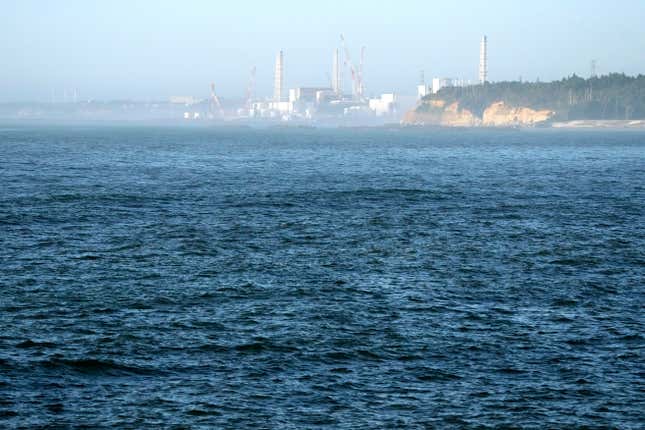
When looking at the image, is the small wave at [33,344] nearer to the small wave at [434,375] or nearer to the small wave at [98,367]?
the small wave at [98,367]

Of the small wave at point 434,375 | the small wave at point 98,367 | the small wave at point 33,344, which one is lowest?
the small wave at point 434,375

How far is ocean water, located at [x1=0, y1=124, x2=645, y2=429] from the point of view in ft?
76.5

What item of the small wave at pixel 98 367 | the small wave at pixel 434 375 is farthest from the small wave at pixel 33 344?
the small wave at pixel 434 375

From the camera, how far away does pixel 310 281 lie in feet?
129

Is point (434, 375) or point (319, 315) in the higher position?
point (319, 315)

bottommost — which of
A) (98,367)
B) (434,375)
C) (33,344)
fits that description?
(434,375)

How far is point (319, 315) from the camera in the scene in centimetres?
3284

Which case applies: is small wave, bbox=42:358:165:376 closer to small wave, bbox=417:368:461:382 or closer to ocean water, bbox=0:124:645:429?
ocean water, bbox=0:124:645:429

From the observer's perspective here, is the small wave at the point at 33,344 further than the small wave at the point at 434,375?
Yes

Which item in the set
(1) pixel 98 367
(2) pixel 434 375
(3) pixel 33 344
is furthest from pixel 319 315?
(3) pixel 33 344

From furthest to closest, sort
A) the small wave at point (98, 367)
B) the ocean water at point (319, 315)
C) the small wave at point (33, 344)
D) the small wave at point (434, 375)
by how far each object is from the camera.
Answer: the small wave at point (33, 344), the small wave at point (98, 367), the small wave at point (434, 375), the ocean water at point (319, 315)

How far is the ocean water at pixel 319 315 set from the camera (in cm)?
2333

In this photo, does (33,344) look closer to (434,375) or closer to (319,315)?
(319,315)

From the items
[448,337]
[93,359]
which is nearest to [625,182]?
[448,337]
